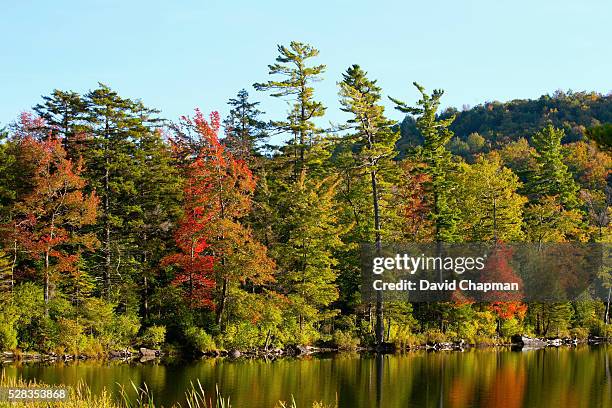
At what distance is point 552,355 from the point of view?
143ft

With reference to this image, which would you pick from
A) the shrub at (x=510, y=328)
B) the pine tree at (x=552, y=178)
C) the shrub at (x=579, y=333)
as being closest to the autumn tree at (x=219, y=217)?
the shrub at (x=510, y=328)

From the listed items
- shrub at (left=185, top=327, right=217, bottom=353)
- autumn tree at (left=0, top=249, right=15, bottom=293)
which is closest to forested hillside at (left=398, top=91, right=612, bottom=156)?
shrub at (left=185, top=327, right=217, bottom=353)

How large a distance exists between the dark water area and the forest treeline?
432 centimetres

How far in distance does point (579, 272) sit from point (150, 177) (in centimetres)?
3217

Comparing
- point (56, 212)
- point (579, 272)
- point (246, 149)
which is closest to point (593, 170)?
point (579, 272)

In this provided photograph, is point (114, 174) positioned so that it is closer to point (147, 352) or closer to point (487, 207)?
point (147, 352)

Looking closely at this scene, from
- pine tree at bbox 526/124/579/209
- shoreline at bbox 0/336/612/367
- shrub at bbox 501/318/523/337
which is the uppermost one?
pine tree at bbox 526/124/579/209

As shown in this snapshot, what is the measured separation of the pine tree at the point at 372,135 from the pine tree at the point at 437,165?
3682 millimetres

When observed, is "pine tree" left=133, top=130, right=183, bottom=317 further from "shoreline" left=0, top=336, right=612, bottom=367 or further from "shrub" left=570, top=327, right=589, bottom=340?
"shrub" left=570, top=327, right=589, bottom=340

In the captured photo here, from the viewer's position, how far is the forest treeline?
38.6m

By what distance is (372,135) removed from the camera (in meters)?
47.7

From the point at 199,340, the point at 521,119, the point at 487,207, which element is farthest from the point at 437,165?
the point at 521,119

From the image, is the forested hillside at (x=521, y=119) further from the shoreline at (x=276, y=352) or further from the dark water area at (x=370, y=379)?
the dark water area at (x=370, y=379)

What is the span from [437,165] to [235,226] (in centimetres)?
1780
